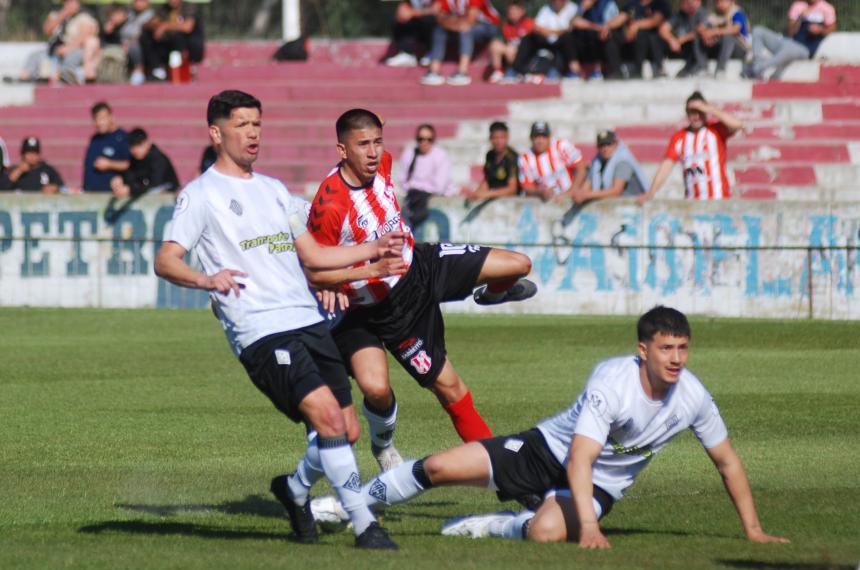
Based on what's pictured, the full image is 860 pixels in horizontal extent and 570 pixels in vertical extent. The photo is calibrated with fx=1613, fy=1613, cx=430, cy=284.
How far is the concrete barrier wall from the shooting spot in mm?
18953

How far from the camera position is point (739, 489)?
7555mm

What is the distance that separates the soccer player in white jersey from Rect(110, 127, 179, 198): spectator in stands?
1426cm

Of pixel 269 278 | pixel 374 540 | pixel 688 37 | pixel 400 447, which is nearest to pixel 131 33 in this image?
pixel 688 37

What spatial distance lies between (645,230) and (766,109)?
5.83m

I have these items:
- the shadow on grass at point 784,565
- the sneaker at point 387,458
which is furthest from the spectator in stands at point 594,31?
the shadow on grass at point 784,565

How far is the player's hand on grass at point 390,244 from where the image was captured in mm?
7559

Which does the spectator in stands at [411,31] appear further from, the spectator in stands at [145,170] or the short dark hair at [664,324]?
the short dark hair at [664,324]

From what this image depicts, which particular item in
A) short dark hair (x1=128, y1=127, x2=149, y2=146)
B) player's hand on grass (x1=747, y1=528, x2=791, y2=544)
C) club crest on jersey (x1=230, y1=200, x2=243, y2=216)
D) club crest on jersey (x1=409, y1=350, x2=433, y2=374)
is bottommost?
player's hand on grass (x1=747, y1=528, x2=791, y2=544)

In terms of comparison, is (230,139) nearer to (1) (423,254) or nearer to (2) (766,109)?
(1) (423,254)

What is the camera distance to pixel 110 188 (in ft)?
75.0

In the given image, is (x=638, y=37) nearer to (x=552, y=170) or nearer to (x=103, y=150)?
(x=552, y=170)

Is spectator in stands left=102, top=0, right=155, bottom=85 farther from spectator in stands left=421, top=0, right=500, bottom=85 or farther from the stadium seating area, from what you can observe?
spectator in stands left=421, top=0, right=500, bottom=85

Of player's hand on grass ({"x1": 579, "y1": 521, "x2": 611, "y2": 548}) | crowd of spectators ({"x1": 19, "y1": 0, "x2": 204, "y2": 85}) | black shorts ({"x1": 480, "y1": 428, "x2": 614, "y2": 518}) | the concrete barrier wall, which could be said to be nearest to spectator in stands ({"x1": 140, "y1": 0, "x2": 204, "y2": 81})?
crowd of spectators ({"x1": 19, "y1": 0, "x2": 204, "y2": 85})

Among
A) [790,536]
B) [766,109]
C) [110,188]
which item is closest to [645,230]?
[766,109]
